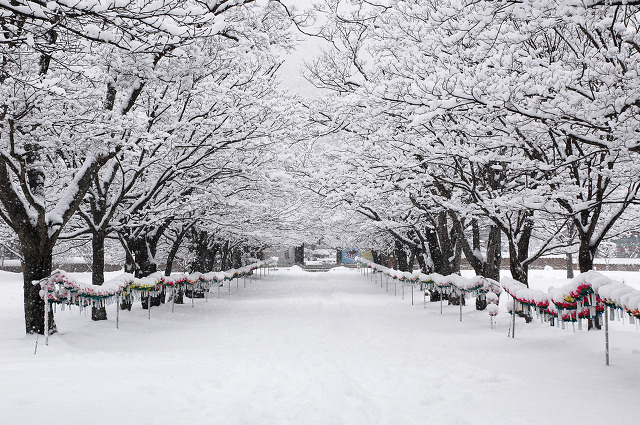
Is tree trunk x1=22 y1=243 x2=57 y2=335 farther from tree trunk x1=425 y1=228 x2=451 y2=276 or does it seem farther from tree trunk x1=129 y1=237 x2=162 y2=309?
tree trunk x1=425 y1=228 x2=451 y2=276

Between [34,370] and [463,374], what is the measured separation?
666cm

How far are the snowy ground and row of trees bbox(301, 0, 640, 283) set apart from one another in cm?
308

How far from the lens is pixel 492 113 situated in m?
8.88

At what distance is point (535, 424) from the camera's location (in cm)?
523

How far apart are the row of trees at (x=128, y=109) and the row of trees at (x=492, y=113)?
6.88 feet

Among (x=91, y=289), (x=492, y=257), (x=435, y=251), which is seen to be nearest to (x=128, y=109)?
(x=91, y=289)

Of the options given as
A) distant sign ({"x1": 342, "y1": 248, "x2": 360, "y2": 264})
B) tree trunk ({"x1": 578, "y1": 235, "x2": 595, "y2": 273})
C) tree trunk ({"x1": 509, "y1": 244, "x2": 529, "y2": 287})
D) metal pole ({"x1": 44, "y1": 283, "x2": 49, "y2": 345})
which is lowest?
distant sign ({"x1": 342, "y1": 248, "x2": 360, "y2": 264})

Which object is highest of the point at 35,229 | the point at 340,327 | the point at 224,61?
the point at 224,61

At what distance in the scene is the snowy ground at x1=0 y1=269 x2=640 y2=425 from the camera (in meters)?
5.61

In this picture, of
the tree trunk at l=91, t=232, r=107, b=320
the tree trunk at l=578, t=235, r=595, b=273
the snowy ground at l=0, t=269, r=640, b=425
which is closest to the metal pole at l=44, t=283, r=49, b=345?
the snowy ground at l=0, t=269, r=640, b=425

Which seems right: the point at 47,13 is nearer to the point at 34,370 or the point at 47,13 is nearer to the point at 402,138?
the point at 34,370

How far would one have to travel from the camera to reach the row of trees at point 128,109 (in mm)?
5427

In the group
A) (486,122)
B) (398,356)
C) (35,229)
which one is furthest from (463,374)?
(35,229)

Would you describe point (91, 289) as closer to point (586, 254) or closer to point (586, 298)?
point (586, 298)
